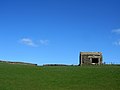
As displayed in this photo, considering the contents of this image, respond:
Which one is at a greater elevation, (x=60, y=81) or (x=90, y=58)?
(x=90, y=58)

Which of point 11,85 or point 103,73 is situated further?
point 103,73

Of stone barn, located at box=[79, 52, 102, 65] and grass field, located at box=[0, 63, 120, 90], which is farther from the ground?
stone barn, located at box=[79, 52, 102, 65]

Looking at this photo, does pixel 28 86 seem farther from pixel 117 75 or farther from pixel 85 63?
pixel 85 63

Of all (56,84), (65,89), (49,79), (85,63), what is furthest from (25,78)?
(85,63)

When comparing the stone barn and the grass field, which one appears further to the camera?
the stone barn

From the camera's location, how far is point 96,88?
34969 millimetres

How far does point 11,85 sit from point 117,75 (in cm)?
1471

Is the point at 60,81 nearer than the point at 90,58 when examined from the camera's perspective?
Yes

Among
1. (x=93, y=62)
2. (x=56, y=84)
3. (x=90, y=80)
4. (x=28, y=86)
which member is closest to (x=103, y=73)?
(x=90, y=80)

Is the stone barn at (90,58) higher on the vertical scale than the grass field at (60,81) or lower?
higher

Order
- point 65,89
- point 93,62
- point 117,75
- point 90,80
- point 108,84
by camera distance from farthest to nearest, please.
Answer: point 93,62 < point 117,75 < point 90,80 < point 108,84 < point 65,89

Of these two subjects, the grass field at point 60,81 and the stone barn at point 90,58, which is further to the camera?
the stone barn at point 90,58

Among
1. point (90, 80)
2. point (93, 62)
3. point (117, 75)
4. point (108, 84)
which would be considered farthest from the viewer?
point (93, 62)

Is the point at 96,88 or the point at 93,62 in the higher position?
the point at 93,62
